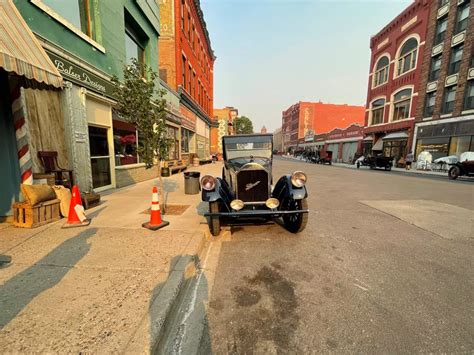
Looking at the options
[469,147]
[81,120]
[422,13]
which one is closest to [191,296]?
[81,120]

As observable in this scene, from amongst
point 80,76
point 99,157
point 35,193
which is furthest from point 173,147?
point 35,193

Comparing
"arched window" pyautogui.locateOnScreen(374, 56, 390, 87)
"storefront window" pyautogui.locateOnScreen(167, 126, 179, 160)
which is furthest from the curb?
"arched window" pyautogui.locateOnScreen(374, 56, 390, 87)

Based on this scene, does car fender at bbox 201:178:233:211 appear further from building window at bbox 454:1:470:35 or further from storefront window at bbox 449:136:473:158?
building window at bbox 454:1:470:35

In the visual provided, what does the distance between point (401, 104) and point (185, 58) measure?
24.6m

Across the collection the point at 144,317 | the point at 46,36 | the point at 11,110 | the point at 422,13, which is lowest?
the point at 144,317

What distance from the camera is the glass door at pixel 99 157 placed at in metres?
6.96

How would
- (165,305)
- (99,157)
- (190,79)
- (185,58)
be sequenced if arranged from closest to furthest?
1. (165,305)
2. (99,157)
3. (185,58)
4. (190,79)

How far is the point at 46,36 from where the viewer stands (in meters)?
4.92

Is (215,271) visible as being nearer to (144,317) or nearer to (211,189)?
(144,317)

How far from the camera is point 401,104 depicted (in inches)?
974

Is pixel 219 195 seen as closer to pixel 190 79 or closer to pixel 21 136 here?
pixel 21 136

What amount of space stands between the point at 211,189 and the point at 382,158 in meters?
21.9

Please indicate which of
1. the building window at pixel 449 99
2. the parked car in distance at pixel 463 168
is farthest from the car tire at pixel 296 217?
the building window at pixel 449 99

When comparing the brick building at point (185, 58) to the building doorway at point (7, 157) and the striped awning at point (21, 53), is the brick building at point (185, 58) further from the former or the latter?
the building doorway at point (7, 157)
